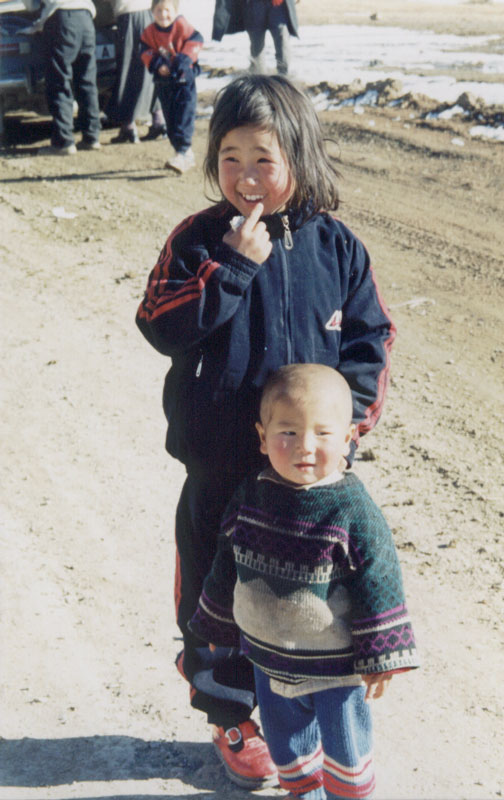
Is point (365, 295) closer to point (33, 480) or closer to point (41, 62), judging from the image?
point (33, 480)

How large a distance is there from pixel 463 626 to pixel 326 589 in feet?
4.04

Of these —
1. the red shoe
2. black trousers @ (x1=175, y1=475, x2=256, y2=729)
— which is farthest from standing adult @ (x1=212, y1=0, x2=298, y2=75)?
the red shoe

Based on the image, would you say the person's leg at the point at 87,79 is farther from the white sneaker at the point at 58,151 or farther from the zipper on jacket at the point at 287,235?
the zipper on jacket at the point at 287,235

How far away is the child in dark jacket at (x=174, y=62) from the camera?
8.17 metres

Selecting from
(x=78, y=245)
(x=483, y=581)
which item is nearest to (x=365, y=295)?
(x=483, y=581)

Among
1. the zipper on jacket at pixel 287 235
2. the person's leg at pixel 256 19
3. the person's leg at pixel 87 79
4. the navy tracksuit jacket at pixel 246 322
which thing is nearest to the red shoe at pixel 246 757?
the navy tracksuit jacket at pixel 246 322

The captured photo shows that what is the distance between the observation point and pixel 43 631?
10.5ft

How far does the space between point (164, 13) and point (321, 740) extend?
274 inches

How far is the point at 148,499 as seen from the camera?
394 centimetres

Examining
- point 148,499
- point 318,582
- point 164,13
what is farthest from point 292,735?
point 164,13

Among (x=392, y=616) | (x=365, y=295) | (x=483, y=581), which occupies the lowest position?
(x=483, y=581)

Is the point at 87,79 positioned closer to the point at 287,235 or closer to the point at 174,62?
the point at 174,62

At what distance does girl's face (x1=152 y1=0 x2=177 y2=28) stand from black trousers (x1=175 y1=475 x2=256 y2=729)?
21.1 ft

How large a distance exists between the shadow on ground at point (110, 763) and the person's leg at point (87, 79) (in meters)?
7.34
